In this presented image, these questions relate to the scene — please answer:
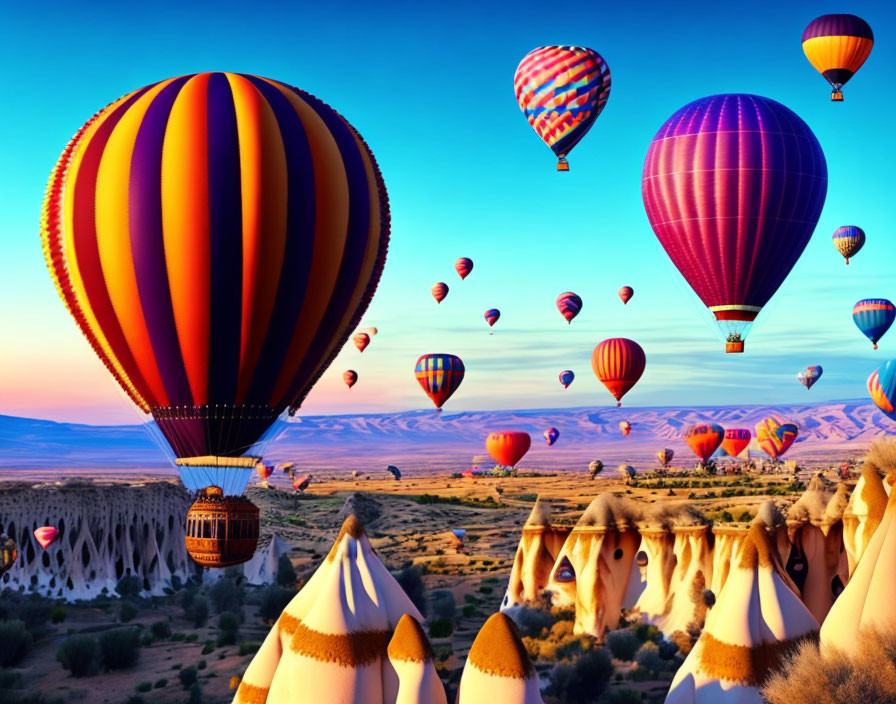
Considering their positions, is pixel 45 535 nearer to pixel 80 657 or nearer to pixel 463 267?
pixel 80 657

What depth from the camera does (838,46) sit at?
51.6 m

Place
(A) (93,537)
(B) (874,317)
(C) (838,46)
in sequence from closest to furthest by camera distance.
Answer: (C) (838,46)
(A) (93,537)
(B) (874,317)

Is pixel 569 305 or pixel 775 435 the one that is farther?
pixel 775 435

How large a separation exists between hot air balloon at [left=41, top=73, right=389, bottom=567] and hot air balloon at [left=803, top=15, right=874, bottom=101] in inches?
1275

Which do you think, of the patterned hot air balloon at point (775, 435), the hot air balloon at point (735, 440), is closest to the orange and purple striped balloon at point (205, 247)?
the hot air balloon at point (735, 440)

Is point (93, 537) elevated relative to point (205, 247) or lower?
lower

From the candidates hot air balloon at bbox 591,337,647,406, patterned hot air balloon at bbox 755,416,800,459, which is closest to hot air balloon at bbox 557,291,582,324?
hot air balloon at bbox 591,337,647,406

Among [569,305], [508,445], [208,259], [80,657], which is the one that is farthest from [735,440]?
[208,259]

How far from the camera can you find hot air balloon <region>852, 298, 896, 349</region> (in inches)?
3494

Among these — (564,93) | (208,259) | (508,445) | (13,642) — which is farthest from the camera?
(508,445)

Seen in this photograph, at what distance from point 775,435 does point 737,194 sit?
6662 centimetres

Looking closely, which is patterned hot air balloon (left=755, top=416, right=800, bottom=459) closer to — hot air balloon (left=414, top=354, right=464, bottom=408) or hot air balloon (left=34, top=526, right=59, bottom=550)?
hot air balloon (left=414, top=354, right=464, bottom=408)

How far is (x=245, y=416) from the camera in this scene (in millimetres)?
26906

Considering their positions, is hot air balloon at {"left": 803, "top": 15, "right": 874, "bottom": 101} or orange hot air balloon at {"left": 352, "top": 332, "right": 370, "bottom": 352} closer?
hot air balloon at {"left": 803, "top": 15, "right": 874, "bottom": 101}
